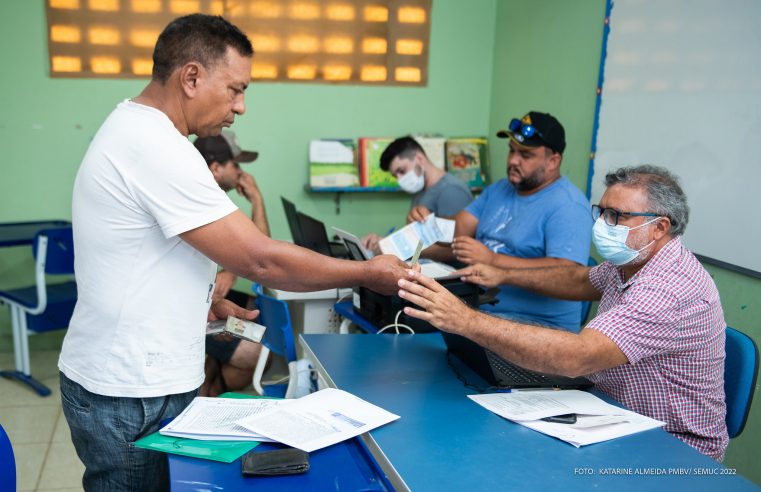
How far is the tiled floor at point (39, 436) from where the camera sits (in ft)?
8.95

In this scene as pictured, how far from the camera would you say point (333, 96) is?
441 centimetres

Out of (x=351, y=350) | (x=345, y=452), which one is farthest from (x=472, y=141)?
(x=345, y=452)

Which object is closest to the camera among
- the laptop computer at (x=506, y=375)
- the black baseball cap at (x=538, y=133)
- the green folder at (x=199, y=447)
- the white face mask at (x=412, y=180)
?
the green folder at (x=199, y=447)

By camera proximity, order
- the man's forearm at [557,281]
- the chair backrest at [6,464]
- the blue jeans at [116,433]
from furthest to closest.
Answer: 1. the man's forearm at [557,281]
2. the blue jeans at [116,433]
3. the chair backrest at [6,464]

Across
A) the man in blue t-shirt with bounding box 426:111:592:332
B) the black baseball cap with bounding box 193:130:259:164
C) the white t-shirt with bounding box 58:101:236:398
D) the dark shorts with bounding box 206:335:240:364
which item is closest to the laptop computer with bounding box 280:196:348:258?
the black baseball cap with bounding box 193:130:259:164

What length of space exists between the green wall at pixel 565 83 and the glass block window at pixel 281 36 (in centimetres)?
59

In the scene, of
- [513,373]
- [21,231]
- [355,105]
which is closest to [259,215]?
[355,105]

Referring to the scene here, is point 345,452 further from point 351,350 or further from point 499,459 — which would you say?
point 351,350

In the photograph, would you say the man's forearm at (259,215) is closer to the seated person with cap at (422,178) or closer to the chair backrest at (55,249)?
the seated person with cap at (422,178)

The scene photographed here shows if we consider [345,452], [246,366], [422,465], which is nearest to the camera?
[422,465]

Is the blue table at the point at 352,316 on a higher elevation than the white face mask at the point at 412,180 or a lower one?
lower

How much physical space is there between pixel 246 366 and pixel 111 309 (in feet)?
6.13

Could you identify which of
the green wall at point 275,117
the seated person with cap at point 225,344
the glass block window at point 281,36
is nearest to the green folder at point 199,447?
the seated person with cap at point 225,344

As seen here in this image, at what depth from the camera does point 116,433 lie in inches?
57.3
